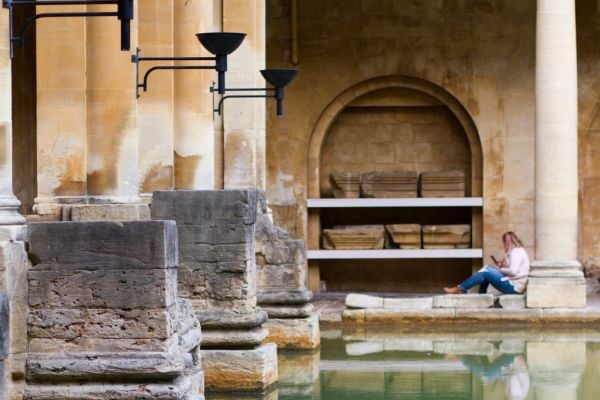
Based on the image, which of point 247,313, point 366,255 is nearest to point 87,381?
point 247,313

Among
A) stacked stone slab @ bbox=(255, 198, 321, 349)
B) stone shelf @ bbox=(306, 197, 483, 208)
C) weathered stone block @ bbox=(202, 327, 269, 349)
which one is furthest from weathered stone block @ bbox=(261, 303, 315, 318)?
stone shelf @ bbox=(306, 197, 483, 208)

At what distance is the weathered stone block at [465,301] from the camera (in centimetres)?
1961

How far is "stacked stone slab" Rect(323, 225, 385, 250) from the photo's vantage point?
23.3 meters

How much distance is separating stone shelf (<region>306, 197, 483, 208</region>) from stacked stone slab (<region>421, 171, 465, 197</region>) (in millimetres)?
149

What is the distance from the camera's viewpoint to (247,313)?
1260 centimetres

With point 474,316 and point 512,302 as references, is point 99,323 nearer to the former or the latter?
point 474,316

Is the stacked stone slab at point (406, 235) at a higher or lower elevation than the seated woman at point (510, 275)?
higher

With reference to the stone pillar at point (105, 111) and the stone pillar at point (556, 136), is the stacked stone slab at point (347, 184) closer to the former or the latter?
the stone pillar at point (556, 136)

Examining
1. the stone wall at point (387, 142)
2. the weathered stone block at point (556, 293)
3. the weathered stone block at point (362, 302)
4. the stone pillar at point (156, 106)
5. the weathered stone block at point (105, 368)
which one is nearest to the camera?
the weathered stone block at point (105, 368)

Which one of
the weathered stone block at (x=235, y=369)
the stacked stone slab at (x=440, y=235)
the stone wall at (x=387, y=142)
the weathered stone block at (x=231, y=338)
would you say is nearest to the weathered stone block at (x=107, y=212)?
the weathered stone block at (x=231, y=338)

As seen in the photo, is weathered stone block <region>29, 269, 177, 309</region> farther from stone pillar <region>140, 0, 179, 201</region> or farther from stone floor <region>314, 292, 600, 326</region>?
stone floor <region>314, 292, 600, 326</region>

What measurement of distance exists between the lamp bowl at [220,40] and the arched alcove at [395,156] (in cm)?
1153

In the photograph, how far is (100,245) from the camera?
8.24 metres

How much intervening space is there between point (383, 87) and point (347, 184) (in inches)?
68.2
